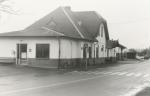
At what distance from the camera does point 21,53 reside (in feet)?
122

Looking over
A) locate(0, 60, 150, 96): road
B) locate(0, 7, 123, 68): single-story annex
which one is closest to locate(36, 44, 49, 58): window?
locate(0, 7, 123, 68): single-story annex

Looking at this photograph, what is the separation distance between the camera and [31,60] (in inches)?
1435

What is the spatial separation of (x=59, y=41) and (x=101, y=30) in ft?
62.7

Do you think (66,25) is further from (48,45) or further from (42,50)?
(42,50)

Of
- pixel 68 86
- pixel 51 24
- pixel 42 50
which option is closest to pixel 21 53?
pixel 42 50

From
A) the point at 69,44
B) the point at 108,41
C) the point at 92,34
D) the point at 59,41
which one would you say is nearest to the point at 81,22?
the point at 92,34

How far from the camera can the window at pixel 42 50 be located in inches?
1430

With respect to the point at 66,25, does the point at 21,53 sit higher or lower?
lower

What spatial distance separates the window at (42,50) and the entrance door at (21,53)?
1568 millimetres

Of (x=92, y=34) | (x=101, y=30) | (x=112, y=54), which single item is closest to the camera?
(x=92, y=34)

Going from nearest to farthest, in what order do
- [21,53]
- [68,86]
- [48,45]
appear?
[68,86] < [48,45] < [21,53]

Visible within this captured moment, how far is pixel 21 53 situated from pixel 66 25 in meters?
9.55

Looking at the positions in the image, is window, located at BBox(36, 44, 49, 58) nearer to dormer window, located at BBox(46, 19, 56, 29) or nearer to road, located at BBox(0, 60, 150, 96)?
dormer window, located at BBox(46, 19, 56, 29)

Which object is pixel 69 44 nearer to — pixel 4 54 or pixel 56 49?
pixel 56 49
